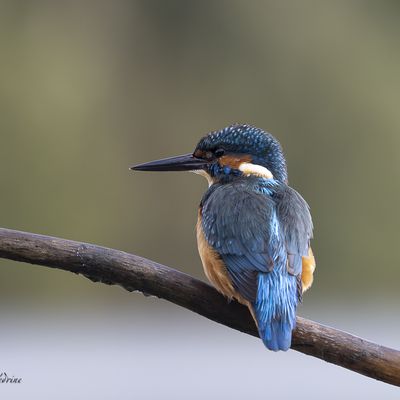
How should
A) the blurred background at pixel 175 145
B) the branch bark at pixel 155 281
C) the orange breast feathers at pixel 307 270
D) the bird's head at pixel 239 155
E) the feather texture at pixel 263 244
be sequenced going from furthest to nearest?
the blurred background at pixel 175 145 < the bird's head at pixel 239 155 < the orange breast feathers at pixel 307 270 < the feather texture at pixel 263 244 < the branch bark at pixel 155 281

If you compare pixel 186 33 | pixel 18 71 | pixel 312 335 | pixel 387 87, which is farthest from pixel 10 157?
pixel 312 335

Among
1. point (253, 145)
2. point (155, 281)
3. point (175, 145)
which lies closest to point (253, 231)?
point (155, 281)

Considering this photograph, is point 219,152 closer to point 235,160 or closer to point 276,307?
point 235,160

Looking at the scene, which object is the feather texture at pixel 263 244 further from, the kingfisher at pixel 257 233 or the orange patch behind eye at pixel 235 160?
the orange patch behind eye at pixel 235 160

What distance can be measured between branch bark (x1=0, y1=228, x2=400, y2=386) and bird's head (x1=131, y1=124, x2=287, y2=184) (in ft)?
2.20

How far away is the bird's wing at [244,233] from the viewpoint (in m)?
2.07

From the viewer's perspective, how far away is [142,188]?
20.5 feet

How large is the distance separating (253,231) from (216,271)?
13cm

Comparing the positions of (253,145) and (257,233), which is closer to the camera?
(257,233)

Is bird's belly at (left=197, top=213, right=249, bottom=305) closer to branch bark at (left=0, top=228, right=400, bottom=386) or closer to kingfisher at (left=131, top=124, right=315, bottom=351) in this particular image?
kingfisher at (left=131, top=124, right=315, bottom=351)

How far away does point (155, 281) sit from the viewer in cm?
187

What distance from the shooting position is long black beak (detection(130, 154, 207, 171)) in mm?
2613

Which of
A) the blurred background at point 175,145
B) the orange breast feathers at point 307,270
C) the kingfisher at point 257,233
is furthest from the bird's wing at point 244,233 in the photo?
the blurred background at point 175,145

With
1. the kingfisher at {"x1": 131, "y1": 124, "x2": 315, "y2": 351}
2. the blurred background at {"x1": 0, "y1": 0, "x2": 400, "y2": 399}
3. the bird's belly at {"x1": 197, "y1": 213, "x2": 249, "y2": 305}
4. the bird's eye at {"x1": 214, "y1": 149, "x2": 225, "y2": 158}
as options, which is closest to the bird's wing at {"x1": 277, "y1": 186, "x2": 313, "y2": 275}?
the kingfisher at {"x1": 131, "y1": 124, "x2": 315, "y2": 351}
